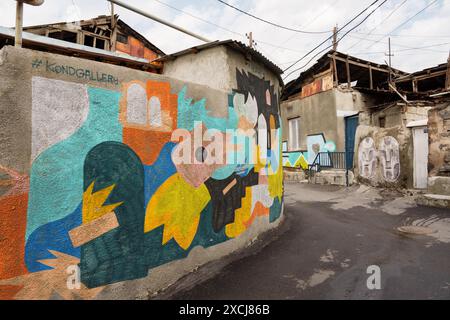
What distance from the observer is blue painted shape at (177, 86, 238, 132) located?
142 inches

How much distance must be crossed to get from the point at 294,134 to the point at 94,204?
17530mm

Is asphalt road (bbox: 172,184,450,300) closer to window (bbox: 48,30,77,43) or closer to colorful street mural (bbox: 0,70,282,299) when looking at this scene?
colorful street mural (bbox: 0,70,282,299)

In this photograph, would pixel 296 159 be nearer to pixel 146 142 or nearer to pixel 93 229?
pixel 146 142

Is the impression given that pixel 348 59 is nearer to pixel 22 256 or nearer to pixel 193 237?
pixel 193 237

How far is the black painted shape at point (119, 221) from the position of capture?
2.71 m

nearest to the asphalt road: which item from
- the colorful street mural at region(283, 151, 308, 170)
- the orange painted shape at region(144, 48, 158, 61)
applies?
the colorful street mural at region(283, 151, 308, 170)

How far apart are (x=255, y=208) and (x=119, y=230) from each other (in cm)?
299

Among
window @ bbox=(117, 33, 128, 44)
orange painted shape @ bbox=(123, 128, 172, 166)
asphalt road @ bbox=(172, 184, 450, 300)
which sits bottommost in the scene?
asphalt road @ bbox=(172, 184, 450, 300)

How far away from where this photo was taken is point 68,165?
8.42ft

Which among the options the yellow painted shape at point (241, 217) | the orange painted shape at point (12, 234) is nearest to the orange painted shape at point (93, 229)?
the orange painted shape at point (12, 234)

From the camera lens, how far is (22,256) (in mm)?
2295

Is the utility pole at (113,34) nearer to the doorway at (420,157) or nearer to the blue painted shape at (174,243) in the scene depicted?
the blue painted shape at (174,243)

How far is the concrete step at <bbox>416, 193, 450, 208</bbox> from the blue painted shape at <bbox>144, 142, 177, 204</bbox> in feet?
26.9

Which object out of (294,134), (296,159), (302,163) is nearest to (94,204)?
(302,163)
